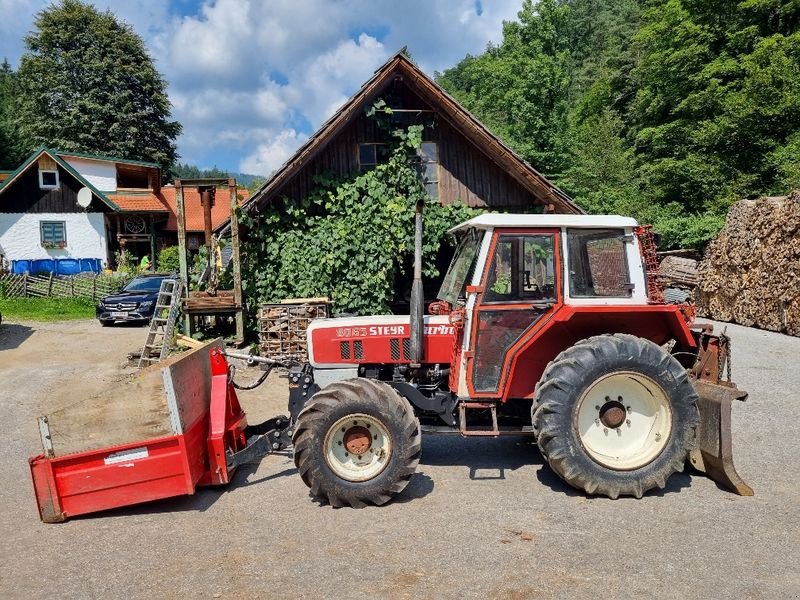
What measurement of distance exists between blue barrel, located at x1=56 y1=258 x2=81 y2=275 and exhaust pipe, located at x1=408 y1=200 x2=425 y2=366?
2661 cm

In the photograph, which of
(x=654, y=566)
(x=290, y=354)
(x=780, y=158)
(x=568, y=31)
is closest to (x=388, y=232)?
(x=290, y=354)

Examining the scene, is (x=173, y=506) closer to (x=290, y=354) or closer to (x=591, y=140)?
(x=290, y=354)

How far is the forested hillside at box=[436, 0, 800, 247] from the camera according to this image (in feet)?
69.2

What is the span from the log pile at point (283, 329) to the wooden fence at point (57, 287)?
516 inches

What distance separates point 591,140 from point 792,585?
30.7 m

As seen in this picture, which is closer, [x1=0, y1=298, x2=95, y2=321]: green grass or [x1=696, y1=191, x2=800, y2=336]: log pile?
[x1=696, y1=191, x2=800, y2=336]: log pile

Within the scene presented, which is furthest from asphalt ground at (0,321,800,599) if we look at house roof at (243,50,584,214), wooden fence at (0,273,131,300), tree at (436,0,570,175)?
tree at (436,0,570,175)

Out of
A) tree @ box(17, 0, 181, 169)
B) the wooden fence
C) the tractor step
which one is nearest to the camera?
the tractor step

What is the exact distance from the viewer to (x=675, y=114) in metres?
26.5

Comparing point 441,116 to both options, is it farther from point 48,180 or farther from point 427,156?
point 48,180

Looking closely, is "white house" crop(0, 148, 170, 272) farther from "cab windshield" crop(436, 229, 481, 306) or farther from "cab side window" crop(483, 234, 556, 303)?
"cab side window" crop(483, 234, 556, 303)

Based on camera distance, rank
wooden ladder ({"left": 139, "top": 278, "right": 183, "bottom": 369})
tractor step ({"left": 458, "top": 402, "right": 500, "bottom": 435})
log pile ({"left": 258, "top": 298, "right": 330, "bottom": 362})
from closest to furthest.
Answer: tractor step ({"left": 458, "top": 402, "right": 500, "bottom": 435})
log pile ({"left": 258, "top": 298, "right": 330, "bottom": 362})
wooden ladder ({"left": 139, "top": 278, "right": 183, "bottom": 369})

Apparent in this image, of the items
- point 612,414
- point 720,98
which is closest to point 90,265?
point 720,98

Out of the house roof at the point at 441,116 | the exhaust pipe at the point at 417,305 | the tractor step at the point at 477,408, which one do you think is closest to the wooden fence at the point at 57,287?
Result: the house roof at the point at 441,116
